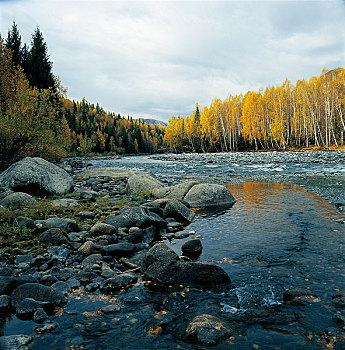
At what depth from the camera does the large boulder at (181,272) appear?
4.01 m

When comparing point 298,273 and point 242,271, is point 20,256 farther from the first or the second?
point 298,273

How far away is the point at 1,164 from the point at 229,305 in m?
15.1

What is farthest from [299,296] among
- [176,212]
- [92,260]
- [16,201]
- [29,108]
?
[29,108]

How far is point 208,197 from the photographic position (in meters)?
10.2

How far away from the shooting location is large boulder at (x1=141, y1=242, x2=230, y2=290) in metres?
4.01

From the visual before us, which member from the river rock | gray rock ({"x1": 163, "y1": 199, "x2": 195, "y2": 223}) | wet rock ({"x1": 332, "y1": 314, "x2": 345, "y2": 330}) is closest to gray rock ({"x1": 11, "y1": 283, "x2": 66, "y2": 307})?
the river rock

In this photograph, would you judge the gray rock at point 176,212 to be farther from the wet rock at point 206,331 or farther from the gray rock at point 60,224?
the wet rock at point 206,331

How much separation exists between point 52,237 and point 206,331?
13.0 feet

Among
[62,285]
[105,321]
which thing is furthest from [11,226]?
[105,321]

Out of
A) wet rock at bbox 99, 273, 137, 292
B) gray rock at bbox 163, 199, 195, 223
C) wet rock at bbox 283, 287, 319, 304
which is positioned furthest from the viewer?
gray rock at bbox 163, 199, 195, 223

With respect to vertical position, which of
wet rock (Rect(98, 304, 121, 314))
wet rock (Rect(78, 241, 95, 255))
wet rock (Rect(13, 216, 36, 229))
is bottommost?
wet rock (Rect(98, 304, 121, 314))

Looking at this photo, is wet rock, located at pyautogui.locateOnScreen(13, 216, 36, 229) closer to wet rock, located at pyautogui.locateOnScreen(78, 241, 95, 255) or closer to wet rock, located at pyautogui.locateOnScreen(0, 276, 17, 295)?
wet rock, located at pyautogui.locateOnScreen(78, 241, 95, 255)

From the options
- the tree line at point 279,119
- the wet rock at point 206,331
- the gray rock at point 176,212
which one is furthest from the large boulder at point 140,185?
the tree line at point 279,119

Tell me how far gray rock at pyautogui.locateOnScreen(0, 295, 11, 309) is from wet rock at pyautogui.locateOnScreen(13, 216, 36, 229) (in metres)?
2.75
